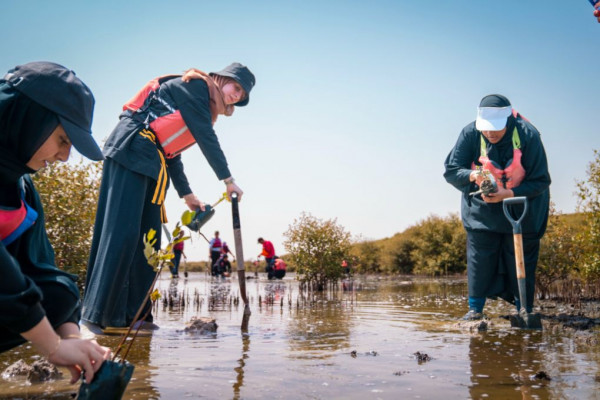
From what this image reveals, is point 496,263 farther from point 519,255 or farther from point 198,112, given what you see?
point 198,112

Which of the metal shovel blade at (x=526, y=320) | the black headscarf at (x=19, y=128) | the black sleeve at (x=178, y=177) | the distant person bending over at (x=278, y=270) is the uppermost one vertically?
the black sleeve at (x=178, y=177)

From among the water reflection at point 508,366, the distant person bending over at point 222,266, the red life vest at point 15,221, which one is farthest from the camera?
the distant person bending over at point 222,266

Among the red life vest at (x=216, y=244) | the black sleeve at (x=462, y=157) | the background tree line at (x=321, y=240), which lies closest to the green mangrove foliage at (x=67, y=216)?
the background tree line at (x=321, y=240)

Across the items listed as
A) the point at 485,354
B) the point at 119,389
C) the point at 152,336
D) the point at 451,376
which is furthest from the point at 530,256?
the point at 119,389

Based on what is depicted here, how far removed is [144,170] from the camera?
4242mm

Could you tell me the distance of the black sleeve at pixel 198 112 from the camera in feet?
14.8

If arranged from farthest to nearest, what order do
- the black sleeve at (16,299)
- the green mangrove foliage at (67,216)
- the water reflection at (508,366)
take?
the green mangrove foliage at (67,216) < the water reflection at (508,366) < the black sleeve at (16,299)

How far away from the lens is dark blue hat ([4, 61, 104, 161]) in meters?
1.94

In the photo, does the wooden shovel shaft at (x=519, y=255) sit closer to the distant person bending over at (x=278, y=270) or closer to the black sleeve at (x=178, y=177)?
the black sleeve at (x=178, y=177)

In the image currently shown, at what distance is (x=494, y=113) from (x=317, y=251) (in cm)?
959

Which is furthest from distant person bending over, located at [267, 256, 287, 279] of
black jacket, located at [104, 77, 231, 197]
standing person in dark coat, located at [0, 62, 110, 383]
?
standing person in dark coat, located at [0, 62, 110, 383]

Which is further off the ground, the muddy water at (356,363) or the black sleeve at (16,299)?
the black sleeve at (16,299)

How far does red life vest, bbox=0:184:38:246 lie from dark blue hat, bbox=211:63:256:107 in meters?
2.82

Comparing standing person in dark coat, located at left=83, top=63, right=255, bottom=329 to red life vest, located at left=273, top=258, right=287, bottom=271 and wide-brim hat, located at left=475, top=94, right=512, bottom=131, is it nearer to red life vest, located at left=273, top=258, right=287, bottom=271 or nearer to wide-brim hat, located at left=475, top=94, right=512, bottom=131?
wide-brim hat, located at left=475, top=94, right=512, bottom=131
